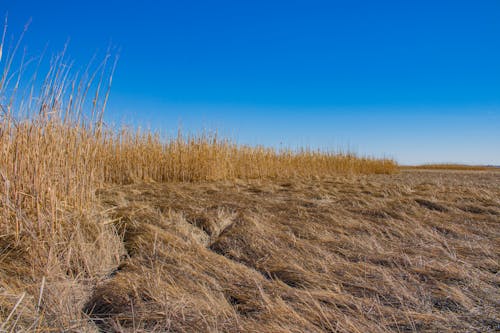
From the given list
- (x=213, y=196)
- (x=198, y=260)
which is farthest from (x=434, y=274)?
(x=213, y=196)

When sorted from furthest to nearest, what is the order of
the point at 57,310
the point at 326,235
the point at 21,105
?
1. the point at 326,235
2. the point at 21,105
3. the point at 57,310

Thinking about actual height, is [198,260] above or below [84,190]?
below

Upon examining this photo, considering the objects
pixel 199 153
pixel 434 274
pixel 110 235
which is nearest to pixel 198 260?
pixel 110 235

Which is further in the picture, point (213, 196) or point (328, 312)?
point (213, 196)

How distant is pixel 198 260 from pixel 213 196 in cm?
258

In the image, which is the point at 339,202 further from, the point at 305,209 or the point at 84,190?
the point at 84,190

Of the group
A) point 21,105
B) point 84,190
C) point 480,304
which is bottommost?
point 480,304

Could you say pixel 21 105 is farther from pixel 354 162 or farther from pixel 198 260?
pixel 354 162

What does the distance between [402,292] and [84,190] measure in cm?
189

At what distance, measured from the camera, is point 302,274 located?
1.82 m

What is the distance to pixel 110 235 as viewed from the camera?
219 cm

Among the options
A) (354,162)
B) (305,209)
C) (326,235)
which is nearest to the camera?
(326,235)

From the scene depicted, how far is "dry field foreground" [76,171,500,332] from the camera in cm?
136

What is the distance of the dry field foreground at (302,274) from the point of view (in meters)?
1.36
